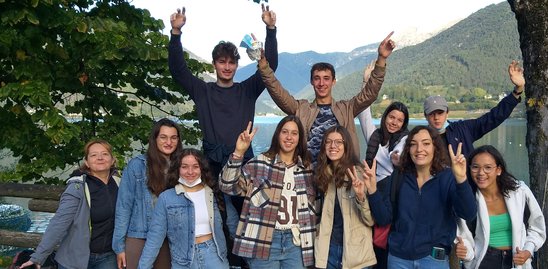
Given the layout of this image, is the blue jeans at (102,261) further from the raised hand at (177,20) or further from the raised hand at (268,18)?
the raised hand at (268,18)

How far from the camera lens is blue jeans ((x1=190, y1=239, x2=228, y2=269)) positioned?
366 centimetres

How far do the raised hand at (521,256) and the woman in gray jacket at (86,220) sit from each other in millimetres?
3251

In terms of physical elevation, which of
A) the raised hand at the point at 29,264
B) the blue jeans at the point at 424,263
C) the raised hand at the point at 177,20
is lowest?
the raised hand at the point at 29,264

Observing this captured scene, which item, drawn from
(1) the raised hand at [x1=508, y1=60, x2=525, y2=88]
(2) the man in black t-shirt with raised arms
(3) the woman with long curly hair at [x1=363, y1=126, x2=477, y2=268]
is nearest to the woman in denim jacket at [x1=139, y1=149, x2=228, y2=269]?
(2) the man in black t-shirt with raised arms

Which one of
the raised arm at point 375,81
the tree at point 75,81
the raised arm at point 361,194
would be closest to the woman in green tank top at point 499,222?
the raised arm at point 361,194

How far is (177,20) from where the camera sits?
4.21 meters

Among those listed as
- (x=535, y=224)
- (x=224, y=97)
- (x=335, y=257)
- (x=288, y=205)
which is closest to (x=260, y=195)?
(x=288, y=205)

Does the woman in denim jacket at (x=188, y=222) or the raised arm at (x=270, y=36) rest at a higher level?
the raised arm at (x=270, y=36)

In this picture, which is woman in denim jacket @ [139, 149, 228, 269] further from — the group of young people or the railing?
the railing

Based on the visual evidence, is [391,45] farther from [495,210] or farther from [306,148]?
[495,210]

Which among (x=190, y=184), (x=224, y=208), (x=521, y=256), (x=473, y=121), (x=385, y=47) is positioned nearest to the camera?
(x=521, y=256)

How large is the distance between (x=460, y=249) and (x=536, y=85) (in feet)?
6.26

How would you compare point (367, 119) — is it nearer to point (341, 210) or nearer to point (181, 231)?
point (341, 210)

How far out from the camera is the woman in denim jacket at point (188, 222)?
12.0 ft
